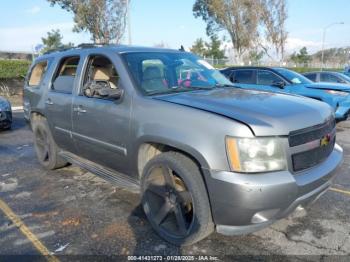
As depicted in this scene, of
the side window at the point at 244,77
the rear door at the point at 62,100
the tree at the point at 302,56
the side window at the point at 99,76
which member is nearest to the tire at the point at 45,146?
the rear door at the point at 62,100

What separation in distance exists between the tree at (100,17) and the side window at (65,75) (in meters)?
20.2

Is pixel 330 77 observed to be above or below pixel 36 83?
below

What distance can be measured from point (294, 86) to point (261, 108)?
6.73 meters

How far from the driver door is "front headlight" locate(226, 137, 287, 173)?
1239 millimetres

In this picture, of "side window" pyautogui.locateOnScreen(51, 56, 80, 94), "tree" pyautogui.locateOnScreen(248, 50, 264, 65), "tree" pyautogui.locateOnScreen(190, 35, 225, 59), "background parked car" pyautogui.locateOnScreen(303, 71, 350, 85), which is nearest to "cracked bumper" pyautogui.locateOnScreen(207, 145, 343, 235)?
"side window" pyautogui.locateOnScreen(51, 56, 80, 94)

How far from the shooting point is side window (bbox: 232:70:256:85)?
9.66m

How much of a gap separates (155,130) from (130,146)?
Answer: 0.44 meters

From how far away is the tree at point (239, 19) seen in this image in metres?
36.6

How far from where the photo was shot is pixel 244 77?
387 inches

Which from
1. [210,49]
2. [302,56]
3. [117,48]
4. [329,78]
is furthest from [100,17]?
[302,56]

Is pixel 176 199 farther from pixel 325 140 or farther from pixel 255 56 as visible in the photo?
pixel 255 56

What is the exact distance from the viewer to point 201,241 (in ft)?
10.3

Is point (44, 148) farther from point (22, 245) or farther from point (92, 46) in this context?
point (22, 245)

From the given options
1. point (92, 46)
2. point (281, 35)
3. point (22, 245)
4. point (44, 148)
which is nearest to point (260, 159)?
point (22, 245)
